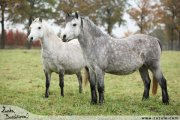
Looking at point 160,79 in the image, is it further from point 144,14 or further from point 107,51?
point 144,14

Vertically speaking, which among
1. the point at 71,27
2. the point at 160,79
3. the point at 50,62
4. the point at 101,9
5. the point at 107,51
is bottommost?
the point at 160,79

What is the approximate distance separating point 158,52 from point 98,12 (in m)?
38.9

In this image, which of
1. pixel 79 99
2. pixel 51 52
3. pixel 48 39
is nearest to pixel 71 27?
pixel 51 52

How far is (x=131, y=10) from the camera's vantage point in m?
54.0

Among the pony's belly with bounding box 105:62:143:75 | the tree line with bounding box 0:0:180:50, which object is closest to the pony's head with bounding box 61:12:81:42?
the pony's belly with bounding box 105:62:143:75

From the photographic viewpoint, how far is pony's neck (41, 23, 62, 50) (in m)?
10.9

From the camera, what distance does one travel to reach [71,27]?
895 centimetres

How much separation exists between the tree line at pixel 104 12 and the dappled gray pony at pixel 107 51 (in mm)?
32558

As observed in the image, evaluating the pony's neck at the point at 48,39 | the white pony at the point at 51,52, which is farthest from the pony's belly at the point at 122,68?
the pony's neck at the point at 48,39

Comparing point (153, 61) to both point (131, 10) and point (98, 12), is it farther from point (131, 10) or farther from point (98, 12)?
point (131, 10)

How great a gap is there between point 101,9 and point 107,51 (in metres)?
40.2

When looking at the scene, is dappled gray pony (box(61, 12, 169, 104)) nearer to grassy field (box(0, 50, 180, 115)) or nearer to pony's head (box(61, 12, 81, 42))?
pony's head (box(61, 12, 81, 42))

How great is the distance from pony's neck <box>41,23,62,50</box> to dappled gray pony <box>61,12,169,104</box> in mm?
1935

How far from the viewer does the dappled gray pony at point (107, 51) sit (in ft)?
29.7
